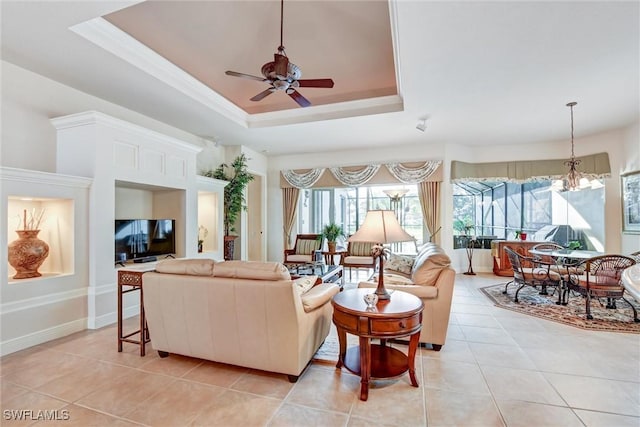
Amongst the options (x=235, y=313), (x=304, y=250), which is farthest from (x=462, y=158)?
(x=235, y=313)

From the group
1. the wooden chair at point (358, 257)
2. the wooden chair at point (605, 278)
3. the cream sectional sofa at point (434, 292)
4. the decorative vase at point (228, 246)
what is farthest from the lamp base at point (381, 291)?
the decorative vase at point (228, 246)

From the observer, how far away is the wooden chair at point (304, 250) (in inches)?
243

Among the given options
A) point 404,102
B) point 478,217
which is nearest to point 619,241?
point 478,217

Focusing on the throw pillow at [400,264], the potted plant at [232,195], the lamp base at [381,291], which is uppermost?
the potted plant at [232,195]

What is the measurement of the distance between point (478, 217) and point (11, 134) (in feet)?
27.1

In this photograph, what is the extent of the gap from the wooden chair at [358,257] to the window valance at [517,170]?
8.30ft

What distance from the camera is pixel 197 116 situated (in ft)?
15.9

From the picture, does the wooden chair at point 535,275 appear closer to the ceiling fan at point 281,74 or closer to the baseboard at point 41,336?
the ceiling fan at point 281,74

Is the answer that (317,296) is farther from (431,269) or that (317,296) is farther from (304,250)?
(304,250)

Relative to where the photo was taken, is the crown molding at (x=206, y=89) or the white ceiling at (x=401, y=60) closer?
the white ceiling at (x=401, y=60)

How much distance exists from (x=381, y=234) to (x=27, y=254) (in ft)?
11.7

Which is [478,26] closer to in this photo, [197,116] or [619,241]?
[197,116]

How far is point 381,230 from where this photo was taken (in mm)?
2359

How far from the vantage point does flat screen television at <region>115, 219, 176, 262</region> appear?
4.07 m
